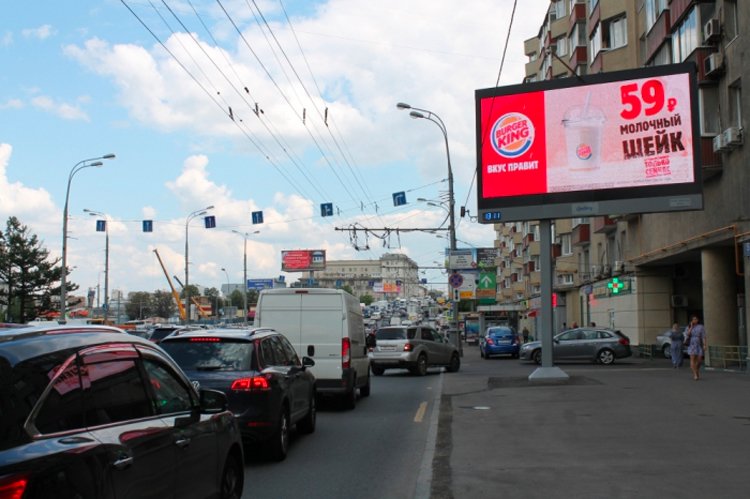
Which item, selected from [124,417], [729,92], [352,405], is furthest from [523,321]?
[124,417]

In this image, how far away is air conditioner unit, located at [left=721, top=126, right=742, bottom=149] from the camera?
22.3 metres

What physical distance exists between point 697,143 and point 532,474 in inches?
561

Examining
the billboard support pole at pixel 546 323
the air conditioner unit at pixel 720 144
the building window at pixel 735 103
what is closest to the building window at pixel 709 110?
the building window at pixel 735 103

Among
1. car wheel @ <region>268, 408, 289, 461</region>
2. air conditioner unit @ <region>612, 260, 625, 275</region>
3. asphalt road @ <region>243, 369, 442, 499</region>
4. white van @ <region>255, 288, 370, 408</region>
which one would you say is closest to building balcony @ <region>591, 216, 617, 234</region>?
air conditioner unit @ <region>612, 260, 625, 275</region>

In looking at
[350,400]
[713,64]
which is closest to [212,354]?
[350,400]

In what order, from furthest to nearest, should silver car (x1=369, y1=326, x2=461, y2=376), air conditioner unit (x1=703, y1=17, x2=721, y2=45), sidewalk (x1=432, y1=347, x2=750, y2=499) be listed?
silver car (x1=369, y1=326, x2=461, y2=376)
air conditioner unit (x1=703, y1=17, x2=721, y2=45)
sidewalk (x1=432, y1=347, x2=750, y2=499)

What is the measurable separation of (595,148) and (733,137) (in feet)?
16.4

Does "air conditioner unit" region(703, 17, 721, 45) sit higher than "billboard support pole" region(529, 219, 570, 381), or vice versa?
"air conditioner unit" region(703, 17, 721, 45)

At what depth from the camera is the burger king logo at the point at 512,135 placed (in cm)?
2095

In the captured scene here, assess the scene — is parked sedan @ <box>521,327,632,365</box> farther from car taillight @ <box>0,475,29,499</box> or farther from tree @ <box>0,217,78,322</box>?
tree @ <box>0,217,78,322</box>

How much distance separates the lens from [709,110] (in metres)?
25.0

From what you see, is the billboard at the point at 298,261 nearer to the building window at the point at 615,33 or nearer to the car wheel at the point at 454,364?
the building window at the point at 615,33

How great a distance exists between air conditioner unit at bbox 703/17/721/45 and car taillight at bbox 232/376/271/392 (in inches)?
786

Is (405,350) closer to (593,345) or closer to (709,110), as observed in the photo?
(593,345)
